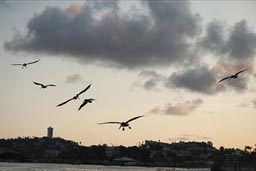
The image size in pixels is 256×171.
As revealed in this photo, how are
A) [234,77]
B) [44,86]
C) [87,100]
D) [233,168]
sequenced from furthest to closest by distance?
1. [233,168]
2. [44,86]
3. [234,77]
4. [87,100]

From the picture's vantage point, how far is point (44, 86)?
39.9 m

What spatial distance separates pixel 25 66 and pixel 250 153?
15693cm

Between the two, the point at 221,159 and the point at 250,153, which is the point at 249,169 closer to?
the point at 221,159

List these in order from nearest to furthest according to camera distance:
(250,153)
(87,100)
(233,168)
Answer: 1. (87,100)
2. (233,168)
3. (250,153)

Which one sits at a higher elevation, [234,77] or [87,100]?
[234,77]

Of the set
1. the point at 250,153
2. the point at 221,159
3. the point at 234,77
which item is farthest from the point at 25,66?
the point at 250,153

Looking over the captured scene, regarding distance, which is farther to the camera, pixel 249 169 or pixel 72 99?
pixel 249 169

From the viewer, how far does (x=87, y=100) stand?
3148cm

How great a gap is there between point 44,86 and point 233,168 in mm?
111536

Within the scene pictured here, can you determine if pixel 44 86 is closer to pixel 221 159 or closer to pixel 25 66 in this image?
pixel 25 66

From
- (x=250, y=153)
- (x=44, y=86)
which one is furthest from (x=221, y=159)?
(x=44, y=86)

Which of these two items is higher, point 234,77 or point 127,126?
point 234,77

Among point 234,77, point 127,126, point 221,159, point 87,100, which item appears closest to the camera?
point 87,100

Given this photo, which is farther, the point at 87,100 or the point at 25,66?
the point at 25,66
